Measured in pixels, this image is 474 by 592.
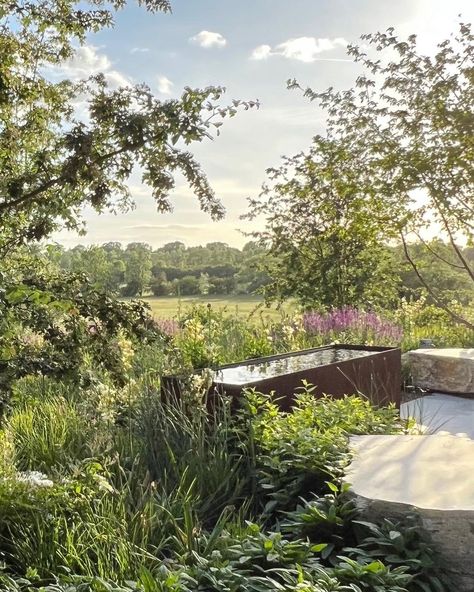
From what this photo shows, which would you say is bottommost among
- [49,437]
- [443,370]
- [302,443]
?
[443,370]

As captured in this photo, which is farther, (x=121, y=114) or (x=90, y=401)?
(x=90, y=401)

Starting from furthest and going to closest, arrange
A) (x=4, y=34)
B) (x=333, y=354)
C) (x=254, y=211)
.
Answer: (x=254, y=211)
(x=333, y=354)
(x=4, y=34)

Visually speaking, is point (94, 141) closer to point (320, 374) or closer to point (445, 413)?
point (320, 374)

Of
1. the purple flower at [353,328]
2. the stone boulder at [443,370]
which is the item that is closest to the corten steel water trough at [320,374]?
the stone boulder at [443,370]

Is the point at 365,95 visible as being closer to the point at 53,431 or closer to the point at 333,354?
the point at 333,354

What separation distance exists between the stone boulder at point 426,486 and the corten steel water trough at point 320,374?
92cm

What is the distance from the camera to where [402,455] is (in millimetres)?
3314

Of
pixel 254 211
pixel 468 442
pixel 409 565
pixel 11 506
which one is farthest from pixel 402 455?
pixel 254 211

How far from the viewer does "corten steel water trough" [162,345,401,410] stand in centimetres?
428

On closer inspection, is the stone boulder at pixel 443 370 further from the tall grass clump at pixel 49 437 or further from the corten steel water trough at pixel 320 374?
the tall grass clump at pixel 49 437

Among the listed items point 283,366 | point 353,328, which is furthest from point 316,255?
point 283,366

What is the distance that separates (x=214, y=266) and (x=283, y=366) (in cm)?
1333

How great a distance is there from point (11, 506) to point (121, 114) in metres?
1.76

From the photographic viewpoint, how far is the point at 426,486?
288 centimetres
